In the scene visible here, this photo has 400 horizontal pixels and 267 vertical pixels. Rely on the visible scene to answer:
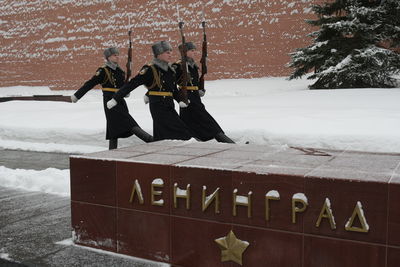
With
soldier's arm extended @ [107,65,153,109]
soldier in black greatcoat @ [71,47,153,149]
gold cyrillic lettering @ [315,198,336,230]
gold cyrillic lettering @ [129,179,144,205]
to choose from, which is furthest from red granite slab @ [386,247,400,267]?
soldier in black greatcoat @ [71,47,153,149]

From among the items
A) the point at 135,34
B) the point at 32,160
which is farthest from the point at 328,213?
the point at 135,34

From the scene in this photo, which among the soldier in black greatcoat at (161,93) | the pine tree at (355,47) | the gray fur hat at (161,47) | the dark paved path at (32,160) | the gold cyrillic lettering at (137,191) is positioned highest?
the pine tree at (355,47)

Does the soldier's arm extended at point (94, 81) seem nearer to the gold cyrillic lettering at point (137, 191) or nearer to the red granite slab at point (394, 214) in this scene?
the gold cyrillic lettering at point (137, 191)

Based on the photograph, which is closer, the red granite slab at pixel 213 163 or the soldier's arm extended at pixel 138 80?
the red granite slab at pixel 213 163

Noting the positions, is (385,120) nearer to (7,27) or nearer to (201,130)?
(201,130)

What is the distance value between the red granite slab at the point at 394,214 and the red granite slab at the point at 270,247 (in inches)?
15.9

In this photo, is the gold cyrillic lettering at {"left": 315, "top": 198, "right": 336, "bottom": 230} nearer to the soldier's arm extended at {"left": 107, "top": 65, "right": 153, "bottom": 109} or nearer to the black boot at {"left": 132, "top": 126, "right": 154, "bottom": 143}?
the soldier's arm extended at {"left": 107, "top": 65, "right": 153, "bottom": 109}

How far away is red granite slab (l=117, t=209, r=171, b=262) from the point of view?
2660 mm

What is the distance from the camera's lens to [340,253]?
2.17 m

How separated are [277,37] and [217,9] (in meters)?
2.04

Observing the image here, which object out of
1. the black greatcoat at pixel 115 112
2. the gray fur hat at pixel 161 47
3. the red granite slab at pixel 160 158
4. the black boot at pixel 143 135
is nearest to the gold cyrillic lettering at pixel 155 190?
the red granite slab at pixel 160 158

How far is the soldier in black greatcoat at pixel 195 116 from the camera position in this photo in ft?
18.4

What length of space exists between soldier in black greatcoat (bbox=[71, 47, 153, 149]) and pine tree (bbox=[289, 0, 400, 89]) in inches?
260

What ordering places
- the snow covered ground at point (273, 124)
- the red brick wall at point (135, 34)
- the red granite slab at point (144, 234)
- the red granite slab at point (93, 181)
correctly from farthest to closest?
the red brick wall at point (135, 34), the snow covered ground at point (273, 124), the red granite slab at point (93, 181), the red granite slab at point (144, 234)
